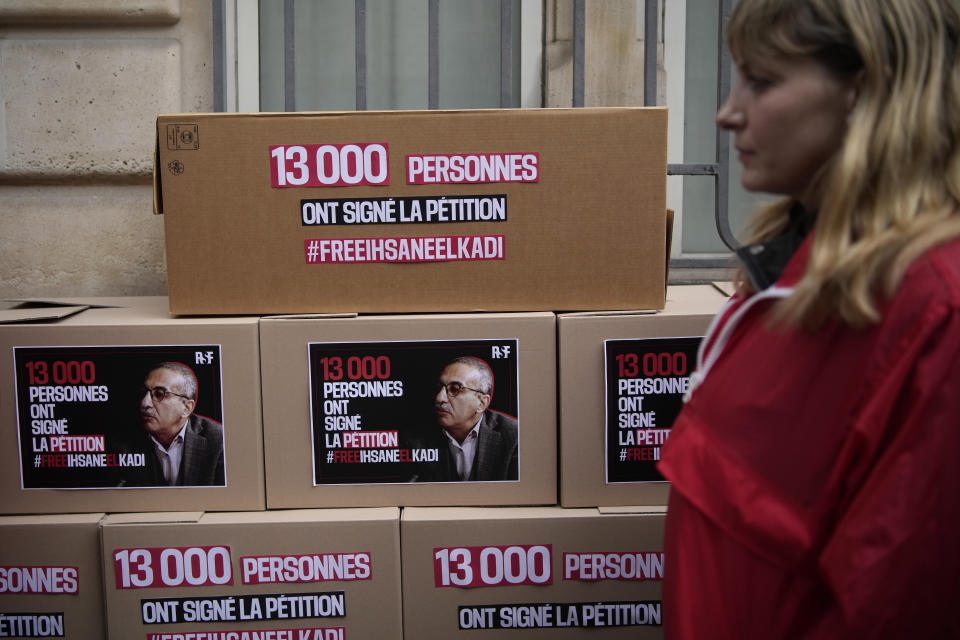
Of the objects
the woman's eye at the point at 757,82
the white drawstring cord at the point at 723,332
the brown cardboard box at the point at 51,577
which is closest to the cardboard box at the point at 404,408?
the brown cardboard box at the point at 51,577

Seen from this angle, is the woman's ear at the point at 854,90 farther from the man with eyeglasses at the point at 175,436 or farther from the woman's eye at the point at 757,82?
the man with eyeglasses at the point at 175,436

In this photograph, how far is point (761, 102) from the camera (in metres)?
0.96

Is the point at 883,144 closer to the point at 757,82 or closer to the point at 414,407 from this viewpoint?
the point at 757,82

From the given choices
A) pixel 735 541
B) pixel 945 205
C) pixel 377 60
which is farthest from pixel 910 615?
pixel 377 60

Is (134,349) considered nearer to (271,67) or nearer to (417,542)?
(417,542)

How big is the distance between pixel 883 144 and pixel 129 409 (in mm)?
1434

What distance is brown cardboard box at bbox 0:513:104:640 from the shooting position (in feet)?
5.40

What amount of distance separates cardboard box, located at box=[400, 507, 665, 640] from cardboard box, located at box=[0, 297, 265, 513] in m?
0.38

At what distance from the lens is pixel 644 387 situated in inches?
64.6

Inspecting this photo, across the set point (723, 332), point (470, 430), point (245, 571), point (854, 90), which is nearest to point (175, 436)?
point (245, 571)

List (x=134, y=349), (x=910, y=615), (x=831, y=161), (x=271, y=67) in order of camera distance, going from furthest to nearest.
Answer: (x=271, y=67)
(x=134, y=349)
(x=831, y=161)
(x=910, y=615)

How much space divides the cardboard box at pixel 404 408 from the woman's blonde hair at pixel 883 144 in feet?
2.64

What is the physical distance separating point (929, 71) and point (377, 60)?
6.19ft

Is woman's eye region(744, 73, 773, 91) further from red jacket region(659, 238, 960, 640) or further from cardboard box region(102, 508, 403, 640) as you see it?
cardboard box region(102, 508, 403, 640)
